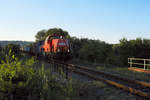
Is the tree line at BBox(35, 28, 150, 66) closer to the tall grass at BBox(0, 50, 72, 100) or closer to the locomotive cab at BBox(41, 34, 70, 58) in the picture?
the locomotive cab at BBox(41, 34, 70, 58)

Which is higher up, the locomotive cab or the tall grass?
the locomotive cab

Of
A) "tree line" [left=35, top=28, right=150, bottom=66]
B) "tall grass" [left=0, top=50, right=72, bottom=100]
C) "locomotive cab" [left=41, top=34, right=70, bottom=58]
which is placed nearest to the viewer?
"tall grass" [left=0, top=50, right=72, bottom=100]

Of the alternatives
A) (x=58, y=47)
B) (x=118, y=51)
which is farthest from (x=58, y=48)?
(x=118, y=51)

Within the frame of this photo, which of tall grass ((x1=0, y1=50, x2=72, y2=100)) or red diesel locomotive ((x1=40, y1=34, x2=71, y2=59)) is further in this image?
red diesel locomotive ((x1=40, y1=34, x2=71, y2=59))

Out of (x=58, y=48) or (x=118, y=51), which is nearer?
(x=58, y=48)

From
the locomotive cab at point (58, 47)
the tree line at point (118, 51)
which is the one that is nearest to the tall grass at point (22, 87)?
the locomotive cab at point (58, 47)

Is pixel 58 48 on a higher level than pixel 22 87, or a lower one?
higher

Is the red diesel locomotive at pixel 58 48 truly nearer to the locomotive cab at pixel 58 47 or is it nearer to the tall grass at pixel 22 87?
the locomotive cab at pixel 58 47

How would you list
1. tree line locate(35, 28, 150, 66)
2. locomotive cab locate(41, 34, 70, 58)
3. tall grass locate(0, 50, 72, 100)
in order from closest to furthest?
tall grass locate(0, 50, 72, 100)
locomotive cab locate(41, 34, 70, 58)
tree line locate(35, 28, 150, 66)

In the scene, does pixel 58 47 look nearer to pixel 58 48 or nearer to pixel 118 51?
pixel 58 48

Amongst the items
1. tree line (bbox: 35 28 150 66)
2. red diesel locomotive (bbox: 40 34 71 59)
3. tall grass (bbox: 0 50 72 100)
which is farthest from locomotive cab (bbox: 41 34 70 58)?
tall grass (bbox: 0 50 72 100)

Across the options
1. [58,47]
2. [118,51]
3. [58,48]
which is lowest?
[118,51]

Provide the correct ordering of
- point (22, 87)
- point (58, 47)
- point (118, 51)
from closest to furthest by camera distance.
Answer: point (22, 87), point (58, 47), point (118, 51)

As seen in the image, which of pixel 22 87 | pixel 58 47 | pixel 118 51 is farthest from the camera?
pixel 118 51
